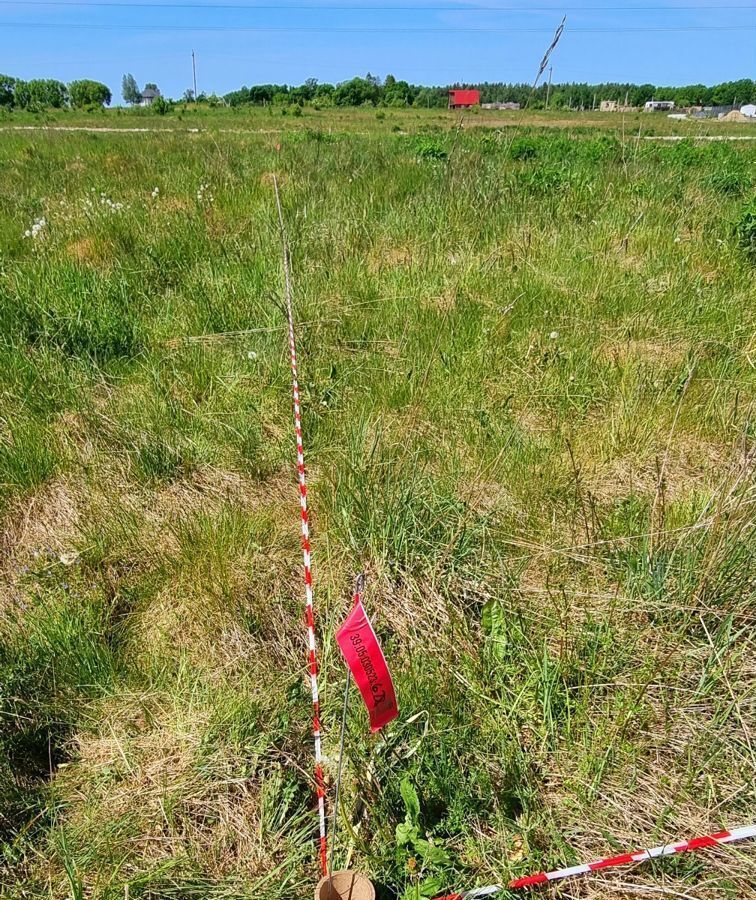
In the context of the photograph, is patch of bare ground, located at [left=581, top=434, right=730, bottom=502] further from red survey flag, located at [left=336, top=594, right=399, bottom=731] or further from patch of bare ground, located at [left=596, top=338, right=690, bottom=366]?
red survey flag, located at [left=336, top=594, right=399, bottom=731]

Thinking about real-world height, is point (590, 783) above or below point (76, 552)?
below

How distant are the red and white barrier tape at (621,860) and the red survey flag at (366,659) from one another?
454mm

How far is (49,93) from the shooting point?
76125mm

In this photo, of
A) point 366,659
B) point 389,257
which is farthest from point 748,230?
point 366,659

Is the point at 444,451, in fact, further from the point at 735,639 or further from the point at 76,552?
the point at 76,552

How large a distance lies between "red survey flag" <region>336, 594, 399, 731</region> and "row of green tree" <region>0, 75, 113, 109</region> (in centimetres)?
6322

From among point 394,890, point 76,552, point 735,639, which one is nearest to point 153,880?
point 394,890

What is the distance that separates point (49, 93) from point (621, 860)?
3799 inches

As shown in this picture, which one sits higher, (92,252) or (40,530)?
(92,252)

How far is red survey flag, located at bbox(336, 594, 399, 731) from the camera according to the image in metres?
1.13

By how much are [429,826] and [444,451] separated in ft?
4.66

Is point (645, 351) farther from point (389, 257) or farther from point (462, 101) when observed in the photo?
point (462, 101)

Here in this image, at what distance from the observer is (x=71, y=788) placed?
1582mm

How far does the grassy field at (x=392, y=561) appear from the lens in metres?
1.45
